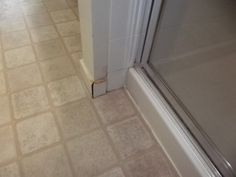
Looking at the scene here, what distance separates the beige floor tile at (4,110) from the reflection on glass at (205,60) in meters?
0.69

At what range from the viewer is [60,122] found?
3.32 ft

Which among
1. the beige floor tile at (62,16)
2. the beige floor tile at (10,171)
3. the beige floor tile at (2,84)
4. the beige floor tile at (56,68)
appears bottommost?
the beige floor tile at (10,171)

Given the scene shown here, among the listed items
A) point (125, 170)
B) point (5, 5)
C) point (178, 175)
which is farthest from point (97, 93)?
point (5, 5)

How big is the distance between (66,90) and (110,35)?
0.38 meters

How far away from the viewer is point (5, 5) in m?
1.55

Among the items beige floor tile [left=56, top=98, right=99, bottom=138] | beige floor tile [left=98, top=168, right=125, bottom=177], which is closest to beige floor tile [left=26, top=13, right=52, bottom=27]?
beige floor tile [left=56, top=98, right=99, bottom=138]

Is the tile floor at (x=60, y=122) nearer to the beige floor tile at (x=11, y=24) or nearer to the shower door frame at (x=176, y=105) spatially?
the beige floor tile at (x=11, y=24)

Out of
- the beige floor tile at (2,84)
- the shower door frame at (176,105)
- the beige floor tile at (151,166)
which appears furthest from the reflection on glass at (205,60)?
the beige floor tile at (2,84)

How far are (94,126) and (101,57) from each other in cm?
29

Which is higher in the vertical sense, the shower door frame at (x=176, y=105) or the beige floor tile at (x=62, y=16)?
the shower door frame at (x=176, y=105)

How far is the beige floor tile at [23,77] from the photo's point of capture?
1125mm

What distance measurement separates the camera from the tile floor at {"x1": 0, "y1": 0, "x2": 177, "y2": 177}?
0.89 metres

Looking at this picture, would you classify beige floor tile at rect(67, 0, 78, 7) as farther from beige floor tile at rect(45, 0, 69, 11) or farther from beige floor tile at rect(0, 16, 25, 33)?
beige floor tile at rect(0, 16, 25, 33)

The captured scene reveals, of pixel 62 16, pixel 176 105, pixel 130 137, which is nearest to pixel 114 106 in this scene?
pixel 130 137
